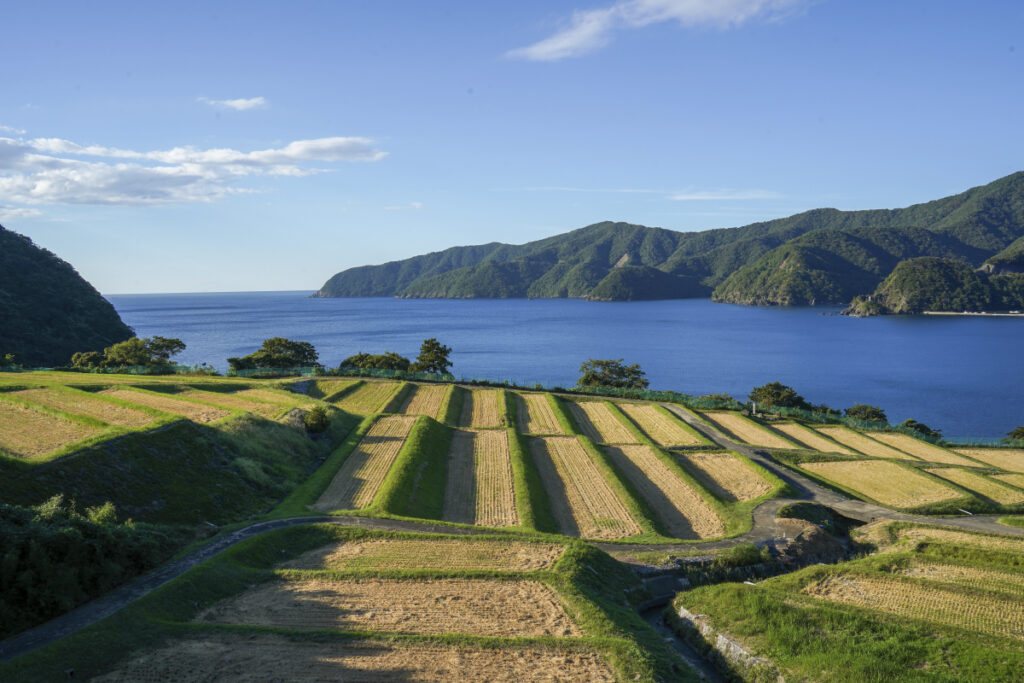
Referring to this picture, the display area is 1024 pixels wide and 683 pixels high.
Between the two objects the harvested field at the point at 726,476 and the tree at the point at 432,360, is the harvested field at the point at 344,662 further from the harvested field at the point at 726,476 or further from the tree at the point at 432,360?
the tree at the point at 432,360

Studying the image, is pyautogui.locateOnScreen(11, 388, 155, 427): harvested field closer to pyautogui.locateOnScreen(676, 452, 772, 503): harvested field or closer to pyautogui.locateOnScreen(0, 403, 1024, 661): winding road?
pyautogui.locateOnScreen(0, 403, 1024, 661): winding road

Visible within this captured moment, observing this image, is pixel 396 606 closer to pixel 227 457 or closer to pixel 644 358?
pixel 227 457

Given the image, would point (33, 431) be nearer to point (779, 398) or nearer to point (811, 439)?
point (811, 439)

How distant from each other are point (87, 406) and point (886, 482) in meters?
59.5

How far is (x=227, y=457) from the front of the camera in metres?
36.1

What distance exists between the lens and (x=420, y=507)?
33688 mm

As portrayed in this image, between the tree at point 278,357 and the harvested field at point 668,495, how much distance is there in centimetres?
6289

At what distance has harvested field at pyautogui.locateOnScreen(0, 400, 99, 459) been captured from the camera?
3034 cm

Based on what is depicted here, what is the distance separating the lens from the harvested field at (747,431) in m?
55.4

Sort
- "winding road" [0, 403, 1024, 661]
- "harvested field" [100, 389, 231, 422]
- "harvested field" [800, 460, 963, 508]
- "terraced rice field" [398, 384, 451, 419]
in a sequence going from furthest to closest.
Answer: "terraced rice field" [398, 384, 451, 419]
"harvested field" [100, 389, 231, 422]
"harvested field" [800, 460, 963, 508]
"winding road" [0, 403, 1024, 661]

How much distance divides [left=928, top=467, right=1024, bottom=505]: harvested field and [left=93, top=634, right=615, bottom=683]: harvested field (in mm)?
39553

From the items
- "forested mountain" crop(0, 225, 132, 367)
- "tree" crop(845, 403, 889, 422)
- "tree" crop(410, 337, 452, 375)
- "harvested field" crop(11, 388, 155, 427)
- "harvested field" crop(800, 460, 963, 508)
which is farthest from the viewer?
"forested mountain" crop(0, 225, 132, 367)

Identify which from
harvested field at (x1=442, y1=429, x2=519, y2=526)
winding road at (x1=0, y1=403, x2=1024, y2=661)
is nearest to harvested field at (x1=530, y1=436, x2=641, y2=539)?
harvested field at (x1=442, y1=429, x2=519, y2=526)

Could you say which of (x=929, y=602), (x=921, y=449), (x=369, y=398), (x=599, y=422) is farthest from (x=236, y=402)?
(x=921, y=449)
